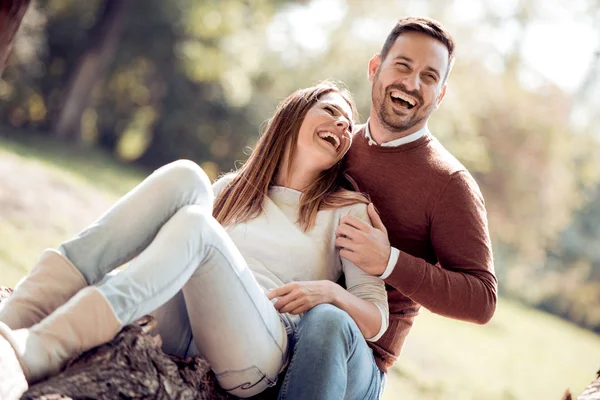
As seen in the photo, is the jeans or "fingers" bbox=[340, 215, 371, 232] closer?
the jeans

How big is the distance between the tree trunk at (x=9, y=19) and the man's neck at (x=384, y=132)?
140cm

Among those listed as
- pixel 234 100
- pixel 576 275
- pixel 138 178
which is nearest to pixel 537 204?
pixel 576 275

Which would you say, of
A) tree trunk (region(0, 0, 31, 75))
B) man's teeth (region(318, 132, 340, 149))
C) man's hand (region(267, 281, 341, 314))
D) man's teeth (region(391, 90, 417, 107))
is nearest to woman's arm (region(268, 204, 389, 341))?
man's hand (region(267, 281, 341, 314))

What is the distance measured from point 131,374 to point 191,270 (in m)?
0.33

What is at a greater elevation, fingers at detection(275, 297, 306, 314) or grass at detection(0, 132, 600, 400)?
fingers at detection(275, 297, 306, 314)

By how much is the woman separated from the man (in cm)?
10

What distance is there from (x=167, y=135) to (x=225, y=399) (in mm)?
11460

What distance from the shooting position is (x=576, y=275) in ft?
65.5

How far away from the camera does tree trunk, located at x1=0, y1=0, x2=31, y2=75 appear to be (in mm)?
2537

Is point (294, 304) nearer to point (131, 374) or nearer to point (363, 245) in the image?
point (363, 245)

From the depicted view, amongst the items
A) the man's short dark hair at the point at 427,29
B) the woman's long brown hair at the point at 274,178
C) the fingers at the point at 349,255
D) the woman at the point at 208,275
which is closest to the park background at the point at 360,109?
the woman's long brown hair at the point at 274,178

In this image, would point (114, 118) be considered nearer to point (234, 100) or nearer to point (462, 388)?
point (234, 100)

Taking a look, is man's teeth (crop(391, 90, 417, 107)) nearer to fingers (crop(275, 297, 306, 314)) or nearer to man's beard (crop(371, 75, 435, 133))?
man's beard (crop(371, 75, 435, 133))

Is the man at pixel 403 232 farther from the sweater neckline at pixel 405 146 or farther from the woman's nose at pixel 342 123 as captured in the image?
the woman's nose at pixel 342 123
